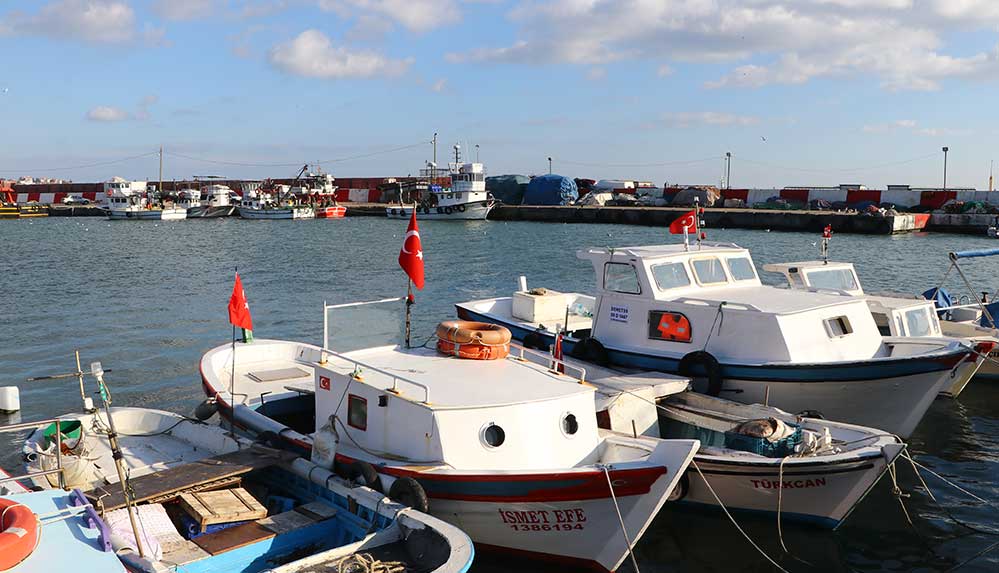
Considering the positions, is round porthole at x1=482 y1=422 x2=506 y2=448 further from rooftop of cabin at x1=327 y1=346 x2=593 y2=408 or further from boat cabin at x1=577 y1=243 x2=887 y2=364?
boat cabin at x1=577 y1=243 x2=887 y2=364

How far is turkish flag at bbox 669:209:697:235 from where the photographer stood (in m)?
17.0

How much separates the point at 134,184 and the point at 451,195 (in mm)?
57221

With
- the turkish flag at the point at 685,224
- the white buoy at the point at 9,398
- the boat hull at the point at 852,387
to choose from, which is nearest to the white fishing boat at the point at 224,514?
the white buoy at the point at 9,398

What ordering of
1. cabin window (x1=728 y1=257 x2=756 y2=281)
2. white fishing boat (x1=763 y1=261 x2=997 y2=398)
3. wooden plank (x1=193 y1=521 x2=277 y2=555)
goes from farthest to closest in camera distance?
white fishing boat (x1=763 y1=261 x2=997 y2=398), cabin window (x1=728 y1=257 x2=756 y2=281), wooden plank (x1=193 y1=521 x2=277 y2=555)

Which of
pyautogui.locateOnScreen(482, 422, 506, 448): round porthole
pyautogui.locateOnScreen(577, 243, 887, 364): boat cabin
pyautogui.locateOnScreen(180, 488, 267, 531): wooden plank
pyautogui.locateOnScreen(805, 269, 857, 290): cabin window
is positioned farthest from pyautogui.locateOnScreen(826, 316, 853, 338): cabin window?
pyautogui.locateOnScreen(180, 488, 267, 531): wooden plank

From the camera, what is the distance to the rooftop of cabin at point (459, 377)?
1014cm

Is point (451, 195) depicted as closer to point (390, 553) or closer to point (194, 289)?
point (194, 289)

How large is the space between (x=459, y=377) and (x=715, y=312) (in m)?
5.94

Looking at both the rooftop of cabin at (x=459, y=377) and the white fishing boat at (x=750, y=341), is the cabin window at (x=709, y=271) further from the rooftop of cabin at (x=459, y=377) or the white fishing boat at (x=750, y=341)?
the rooftop of cabin at (x=459, y=377)

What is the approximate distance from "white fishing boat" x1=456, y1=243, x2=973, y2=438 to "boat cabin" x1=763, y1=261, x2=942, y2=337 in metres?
1.38

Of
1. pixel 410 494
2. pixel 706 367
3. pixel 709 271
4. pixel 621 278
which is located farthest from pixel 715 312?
pixel 410 494

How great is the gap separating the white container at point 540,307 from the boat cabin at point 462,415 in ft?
24.1

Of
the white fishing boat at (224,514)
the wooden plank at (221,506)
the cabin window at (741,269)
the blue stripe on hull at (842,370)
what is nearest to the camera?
the white fishing boat at (224,514)

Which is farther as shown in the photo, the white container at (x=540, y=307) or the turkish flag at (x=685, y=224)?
the white container at (x=540, y=307)
